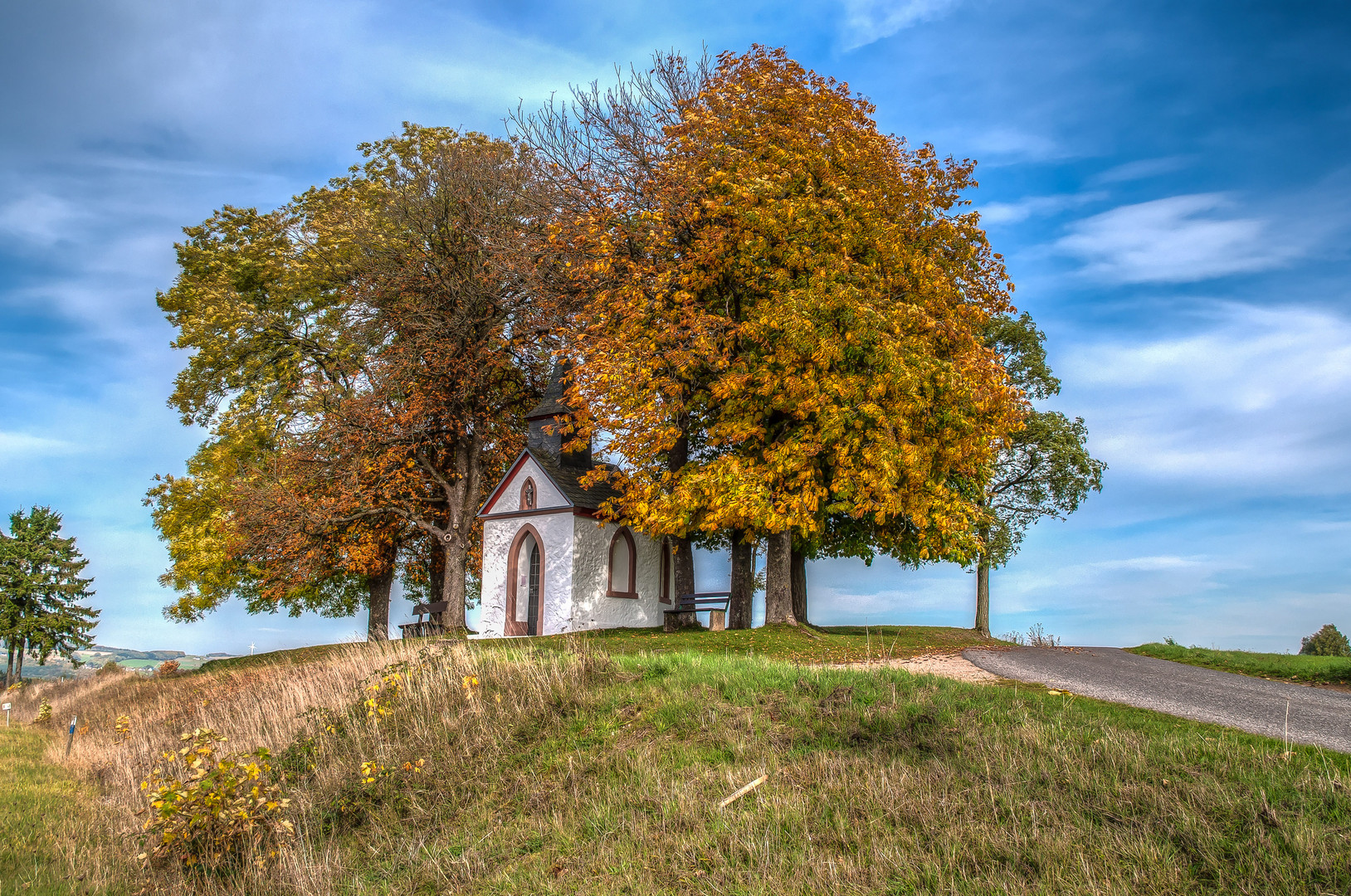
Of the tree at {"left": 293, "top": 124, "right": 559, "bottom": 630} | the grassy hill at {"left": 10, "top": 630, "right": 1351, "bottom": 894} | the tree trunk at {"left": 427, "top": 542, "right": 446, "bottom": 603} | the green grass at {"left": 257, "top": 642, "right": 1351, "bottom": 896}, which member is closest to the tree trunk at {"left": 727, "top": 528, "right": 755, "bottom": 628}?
the tree at {"left": 293, "top": 124, "right": 559, "bottom": 630}

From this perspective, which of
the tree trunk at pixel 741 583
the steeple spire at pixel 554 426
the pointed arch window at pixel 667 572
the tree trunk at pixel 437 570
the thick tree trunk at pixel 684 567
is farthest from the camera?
the tree trunk at pixel 437 570

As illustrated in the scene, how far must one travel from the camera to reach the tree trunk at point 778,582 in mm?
20578

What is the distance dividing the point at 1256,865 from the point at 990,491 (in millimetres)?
21090

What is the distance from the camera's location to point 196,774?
8.52m

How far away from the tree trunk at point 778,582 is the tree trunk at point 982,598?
360 inches

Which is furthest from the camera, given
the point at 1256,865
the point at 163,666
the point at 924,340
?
the point at 163,666

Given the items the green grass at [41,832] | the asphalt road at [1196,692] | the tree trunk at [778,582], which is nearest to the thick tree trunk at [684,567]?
the tree trunk at [778,582]

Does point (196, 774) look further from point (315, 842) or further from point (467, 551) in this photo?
point (467, 551)

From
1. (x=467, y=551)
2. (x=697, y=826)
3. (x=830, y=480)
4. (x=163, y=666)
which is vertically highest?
(x=830, y=480)

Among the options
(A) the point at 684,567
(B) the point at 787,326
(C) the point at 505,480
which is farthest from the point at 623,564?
(B) the point at 787,326

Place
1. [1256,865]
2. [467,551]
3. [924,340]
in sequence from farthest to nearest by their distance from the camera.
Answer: [467,551]
[924,340]
[1256,865]

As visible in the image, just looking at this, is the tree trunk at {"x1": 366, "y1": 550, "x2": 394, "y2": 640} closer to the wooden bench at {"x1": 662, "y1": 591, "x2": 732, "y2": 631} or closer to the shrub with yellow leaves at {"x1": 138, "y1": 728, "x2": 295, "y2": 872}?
the wooden bench at {"x1": 662, "y1": 591, "x2": 732, "y2": 631}

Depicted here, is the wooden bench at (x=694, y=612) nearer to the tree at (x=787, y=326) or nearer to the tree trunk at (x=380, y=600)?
the tree at (x=787, y=326)

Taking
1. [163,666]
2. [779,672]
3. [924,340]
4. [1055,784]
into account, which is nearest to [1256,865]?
[1055,784]
